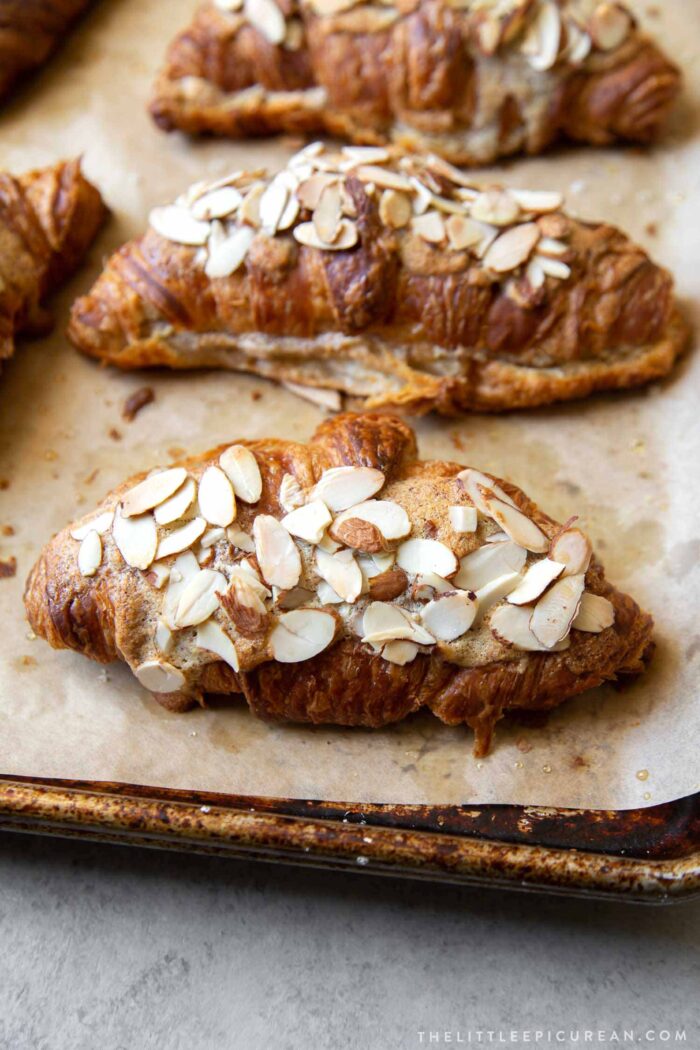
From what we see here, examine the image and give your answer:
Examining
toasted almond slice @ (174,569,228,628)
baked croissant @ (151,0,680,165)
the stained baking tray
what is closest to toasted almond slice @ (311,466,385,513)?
toasted almond slice @ (174,569,228,628)

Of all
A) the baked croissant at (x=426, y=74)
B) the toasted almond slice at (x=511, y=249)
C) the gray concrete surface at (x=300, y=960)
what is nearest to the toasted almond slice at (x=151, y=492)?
the gray concrete surface at (x=300, y=960)

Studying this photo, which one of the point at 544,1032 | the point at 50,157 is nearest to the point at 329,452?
the point at 544,1032

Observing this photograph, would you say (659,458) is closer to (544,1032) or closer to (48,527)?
(544,1032)

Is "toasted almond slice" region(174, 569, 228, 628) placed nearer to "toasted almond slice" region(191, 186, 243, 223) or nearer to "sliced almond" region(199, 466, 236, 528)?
"sliced almond" region(199, 466, 236, 528)

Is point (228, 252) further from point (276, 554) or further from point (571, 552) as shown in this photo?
point (571, 552)

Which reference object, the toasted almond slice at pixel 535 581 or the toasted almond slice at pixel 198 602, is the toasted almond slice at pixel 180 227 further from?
the toasted almond slice at pixel 535 581

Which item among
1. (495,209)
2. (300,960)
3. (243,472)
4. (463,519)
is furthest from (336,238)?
(300,960)
